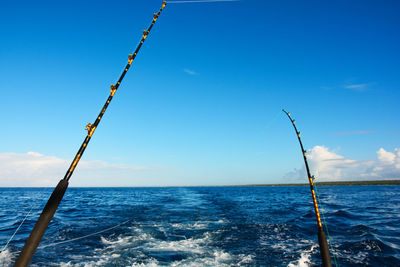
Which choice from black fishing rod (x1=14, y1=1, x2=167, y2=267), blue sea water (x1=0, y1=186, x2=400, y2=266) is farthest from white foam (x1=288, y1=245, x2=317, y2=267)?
black fishing rod (x1=14, y1=1, x2=167, y2=267)

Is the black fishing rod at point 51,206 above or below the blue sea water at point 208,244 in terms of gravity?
above

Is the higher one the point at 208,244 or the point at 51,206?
the point at 51,206

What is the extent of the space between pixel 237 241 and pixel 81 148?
10.7 m

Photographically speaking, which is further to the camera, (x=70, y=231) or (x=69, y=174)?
(x=70, y=231)

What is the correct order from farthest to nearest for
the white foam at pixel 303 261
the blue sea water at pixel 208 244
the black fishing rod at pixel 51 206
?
the blue sea water at pixel 208 244 < the white foam at pixel 303 261 < the black fishing rod at pixel 51 206

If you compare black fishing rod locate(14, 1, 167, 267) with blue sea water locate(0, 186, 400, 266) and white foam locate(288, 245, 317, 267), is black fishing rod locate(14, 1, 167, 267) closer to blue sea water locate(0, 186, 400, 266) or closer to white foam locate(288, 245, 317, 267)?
blue sea water locate(0, 186, 400, 266)

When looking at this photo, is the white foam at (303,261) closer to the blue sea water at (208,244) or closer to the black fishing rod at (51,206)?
the blue sea water at (208,244)

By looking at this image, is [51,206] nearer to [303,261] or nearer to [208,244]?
[303,261]

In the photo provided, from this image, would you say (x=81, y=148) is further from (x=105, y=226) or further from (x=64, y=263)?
(x=105, y=226)

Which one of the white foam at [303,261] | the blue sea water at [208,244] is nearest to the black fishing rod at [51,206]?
the blue sea water at [208,244]

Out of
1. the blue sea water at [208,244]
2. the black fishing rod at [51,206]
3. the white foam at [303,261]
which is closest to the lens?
the black fishing rod at [51,206]

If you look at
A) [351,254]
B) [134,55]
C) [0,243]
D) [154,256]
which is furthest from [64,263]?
[351,254]

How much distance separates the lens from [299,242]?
11203 mm

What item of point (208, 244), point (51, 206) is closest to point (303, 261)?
point (208, 244)
